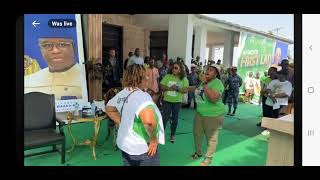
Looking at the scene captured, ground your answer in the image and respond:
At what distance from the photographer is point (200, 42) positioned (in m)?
5.75

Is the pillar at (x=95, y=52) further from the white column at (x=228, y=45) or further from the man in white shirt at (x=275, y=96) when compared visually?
the white column at (x=228, y=45)

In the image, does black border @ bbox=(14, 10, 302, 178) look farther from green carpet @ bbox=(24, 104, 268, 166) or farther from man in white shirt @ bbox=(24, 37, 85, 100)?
man in white shirt @ bbox=(24, 37, 85, 100)

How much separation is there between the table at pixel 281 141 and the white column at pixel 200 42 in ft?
15.0

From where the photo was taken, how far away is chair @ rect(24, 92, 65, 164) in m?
1.89

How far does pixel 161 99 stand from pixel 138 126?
1.54m

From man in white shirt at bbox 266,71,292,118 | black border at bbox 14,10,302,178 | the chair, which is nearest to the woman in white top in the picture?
black border at bbox 14,10,302,178

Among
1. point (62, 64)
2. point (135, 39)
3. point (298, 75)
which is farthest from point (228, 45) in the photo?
point (298, 75)

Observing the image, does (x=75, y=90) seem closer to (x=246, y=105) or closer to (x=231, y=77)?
(x=231, y=77)

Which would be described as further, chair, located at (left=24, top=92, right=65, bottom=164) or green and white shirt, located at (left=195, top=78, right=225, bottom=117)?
green and white shirt, located at (left=195, top=78, right=225, bottom=117)

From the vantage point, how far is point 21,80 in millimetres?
847

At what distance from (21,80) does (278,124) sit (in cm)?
97

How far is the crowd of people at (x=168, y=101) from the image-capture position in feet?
4.18

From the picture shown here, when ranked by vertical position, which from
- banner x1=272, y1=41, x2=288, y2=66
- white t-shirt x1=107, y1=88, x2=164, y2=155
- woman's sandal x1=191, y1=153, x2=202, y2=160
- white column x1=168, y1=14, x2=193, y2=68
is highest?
white column x1=168, y1=14, x2=193, y2=68

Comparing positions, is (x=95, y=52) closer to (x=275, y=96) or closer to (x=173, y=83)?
(x=173, y=83)
